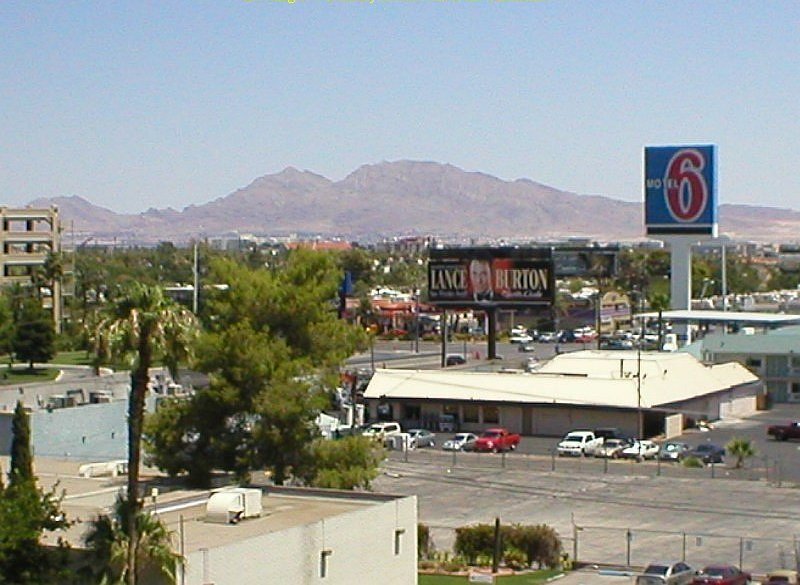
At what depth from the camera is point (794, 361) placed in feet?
262

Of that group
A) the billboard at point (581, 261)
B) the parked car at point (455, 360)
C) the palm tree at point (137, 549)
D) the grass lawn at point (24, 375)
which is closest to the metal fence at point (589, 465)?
the grass lawn at point (24, 375)

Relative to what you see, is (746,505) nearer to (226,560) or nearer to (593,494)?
(593,494)

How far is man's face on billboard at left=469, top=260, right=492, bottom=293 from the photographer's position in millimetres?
87125

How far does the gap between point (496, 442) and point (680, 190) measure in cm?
3775

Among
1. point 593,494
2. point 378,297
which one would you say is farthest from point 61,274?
point 593,494

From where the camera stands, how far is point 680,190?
9569 cm

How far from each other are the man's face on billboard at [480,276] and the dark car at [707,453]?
28.8 m

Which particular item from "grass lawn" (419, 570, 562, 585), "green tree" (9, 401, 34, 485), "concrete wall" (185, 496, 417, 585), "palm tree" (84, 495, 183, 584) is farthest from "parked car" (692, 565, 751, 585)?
"green tree" (9, 401, 34, 485)

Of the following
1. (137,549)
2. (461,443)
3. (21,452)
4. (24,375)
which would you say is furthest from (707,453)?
(24,375)

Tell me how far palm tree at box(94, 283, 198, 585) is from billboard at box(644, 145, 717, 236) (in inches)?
2752

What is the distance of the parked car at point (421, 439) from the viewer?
6363 cm

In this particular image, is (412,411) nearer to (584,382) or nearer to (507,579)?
(584,382)

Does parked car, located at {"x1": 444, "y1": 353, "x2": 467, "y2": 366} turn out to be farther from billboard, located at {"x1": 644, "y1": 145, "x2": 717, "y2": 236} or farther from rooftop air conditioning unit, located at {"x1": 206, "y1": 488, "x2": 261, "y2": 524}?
rooftop air conditioning unit, located at {"x1": 206, "y1": 488, "x2": 261, "y2": 524}

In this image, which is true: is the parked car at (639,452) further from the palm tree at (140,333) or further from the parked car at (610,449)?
the palm tree at (140,333)
